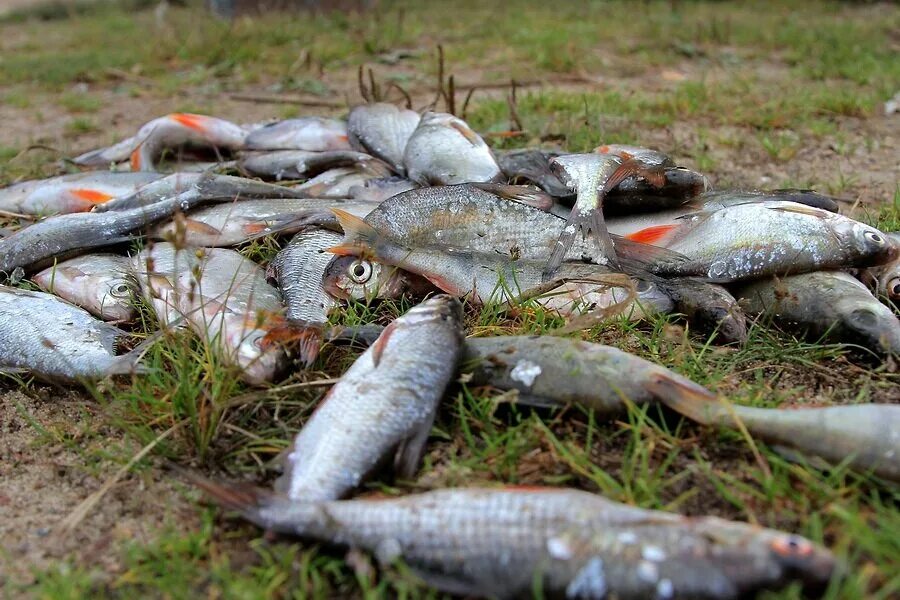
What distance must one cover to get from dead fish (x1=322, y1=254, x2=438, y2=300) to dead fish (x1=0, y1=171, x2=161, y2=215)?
4.82ft

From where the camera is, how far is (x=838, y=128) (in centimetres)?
541

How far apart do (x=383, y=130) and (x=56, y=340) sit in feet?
6.82

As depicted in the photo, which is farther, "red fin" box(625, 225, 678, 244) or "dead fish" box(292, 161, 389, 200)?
"dead fish" box(292, 161, 389, 200)

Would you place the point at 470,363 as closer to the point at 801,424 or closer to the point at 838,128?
the point at 801,424

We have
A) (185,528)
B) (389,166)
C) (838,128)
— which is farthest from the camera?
(838,128)

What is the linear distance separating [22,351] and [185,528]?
1.23 metres

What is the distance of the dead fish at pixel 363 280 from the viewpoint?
3.27 m

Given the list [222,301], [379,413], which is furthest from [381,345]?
[222,301]

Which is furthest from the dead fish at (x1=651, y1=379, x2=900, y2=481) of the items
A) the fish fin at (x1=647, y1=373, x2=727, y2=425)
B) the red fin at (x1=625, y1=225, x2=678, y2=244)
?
the red fin at (x1=625, y1=225, x2=678, y2=244)

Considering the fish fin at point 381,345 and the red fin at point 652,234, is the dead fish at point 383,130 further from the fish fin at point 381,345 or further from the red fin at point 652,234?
the fish fin at point 381,345

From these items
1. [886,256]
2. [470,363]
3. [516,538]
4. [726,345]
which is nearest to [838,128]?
[886,256]

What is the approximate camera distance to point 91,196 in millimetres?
4199

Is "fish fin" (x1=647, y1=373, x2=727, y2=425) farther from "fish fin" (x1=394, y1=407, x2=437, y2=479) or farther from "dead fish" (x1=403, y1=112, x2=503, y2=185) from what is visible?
"dead fish" (x1=403, y1=112, x2=503, y2=185)

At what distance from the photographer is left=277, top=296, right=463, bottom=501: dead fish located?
7.47ft
